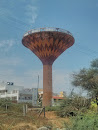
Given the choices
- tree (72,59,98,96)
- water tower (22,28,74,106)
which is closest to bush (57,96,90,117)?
tree (72,59,98,96)

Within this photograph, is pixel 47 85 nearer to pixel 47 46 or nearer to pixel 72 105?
pixel 47 46

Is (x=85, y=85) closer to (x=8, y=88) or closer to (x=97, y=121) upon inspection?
(x=97, y=121)

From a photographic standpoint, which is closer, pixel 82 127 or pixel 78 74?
pixel 82 127

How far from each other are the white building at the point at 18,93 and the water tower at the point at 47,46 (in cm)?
279

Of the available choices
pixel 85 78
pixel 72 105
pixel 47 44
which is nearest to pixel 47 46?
pixel 47 44

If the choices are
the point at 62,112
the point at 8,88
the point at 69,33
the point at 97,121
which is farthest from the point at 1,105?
the point at 8,88

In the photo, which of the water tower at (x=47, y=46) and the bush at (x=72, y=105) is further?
the water tower at (x=47, y=46)

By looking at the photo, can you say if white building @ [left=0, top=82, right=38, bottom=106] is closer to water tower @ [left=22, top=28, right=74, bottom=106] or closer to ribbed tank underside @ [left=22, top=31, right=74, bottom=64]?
water tower @ [left=22, top=28, right=74, bottom=106]

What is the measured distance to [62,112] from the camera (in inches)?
554

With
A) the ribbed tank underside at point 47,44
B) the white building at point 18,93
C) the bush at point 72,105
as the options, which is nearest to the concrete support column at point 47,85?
the ribbed tank underside at point 47,44

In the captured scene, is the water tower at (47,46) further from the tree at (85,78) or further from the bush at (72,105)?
the bush at (72,105)

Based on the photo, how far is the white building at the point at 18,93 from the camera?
3955 cm

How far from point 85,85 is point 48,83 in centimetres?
1465

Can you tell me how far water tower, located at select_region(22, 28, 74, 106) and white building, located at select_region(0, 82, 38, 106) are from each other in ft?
9.15
